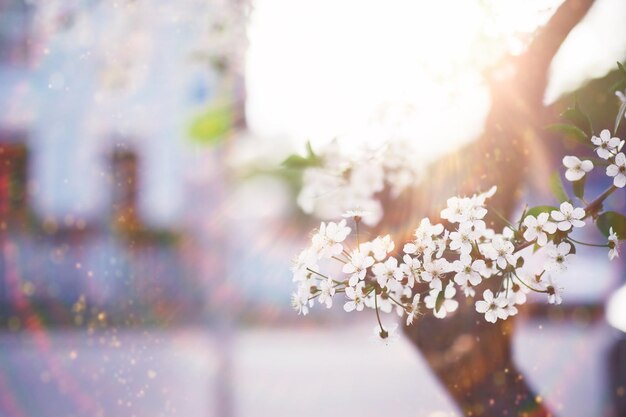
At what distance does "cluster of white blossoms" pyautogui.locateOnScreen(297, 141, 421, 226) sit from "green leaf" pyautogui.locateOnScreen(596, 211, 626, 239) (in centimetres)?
38

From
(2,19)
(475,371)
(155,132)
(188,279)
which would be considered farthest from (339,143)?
(2,19)

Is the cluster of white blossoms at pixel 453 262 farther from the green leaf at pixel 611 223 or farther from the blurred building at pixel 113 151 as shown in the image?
the blurred building at pixel 113 151

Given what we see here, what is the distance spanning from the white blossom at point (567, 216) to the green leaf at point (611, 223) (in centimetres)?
6

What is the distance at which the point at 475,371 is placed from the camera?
1.14 metres

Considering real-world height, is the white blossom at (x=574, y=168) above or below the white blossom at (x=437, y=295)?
above

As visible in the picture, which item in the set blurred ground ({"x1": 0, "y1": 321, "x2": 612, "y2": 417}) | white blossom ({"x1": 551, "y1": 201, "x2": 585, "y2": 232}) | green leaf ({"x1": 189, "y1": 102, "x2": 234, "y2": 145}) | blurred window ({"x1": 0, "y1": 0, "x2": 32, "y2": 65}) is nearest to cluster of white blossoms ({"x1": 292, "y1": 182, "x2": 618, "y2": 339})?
white blossom ({"x1": 551, "y1": 201, "x2": 585, "y2": 232})

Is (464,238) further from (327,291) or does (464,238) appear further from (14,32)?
(14,32)

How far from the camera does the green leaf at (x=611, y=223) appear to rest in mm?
696

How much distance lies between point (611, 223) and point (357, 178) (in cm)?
51

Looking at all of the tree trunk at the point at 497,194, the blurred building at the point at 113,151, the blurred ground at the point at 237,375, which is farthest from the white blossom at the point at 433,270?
the blurred building at the point at 113,151

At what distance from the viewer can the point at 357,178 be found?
1138 millimetres

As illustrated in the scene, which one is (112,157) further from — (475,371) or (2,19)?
(2,19)

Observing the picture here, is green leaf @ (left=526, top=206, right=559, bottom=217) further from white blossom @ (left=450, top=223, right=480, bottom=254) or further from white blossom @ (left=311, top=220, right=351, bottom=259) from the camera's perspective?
white blossom @ (left=311, top=220, right=351, bottom=259)

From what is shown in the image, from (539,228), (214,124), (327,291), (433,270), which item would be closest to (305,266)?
(327,291)
